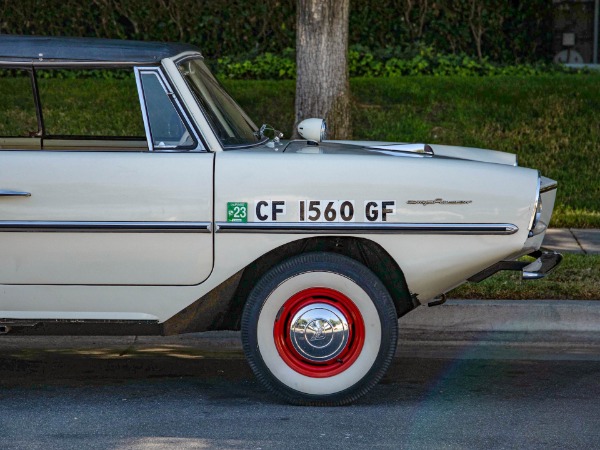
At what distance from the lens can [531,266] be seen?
228 inches

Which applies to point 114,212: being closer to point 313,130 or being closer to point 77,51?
point 77,51

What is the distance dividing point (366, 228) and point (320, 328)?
53 centimetres

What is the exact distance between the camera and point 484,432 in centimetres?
520

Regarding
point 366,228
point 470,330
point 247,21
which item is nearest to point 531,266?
point 366,228

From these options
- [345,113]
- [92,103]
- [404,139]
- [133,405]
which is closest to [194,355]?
[133,405]

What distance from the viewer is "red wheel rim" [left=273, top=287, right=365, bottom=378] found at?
5559mm

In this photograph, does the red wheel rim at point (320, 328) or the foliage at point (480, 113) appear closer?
the red wheel rim at point (320, 328)

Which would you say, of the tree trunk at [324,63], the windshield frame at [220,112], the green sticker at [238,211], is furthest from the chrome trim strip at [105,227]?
the tree trunk at [324,63]

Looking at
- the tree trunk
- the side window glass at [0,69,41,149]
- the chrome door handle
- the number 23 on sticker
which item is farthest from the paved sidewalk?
the chrome door handle

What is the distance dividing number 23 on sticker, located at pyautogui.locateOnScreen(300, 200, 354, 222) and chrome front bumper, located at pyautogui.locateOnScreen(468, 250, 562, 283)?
0.80 metres

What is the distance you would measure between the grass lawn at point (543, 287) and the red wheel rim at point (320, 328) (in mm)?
2099

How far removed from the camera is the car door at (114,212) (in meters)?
5.46

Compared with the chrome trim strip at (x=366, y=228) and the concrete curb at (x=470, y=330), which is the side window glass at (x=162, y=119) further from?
the concrete curb at (x=470, y=330)

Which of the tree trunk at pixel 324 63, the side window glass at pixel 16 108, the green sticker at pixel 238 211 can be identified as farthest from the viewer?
the side window glass at pixel 16 108
